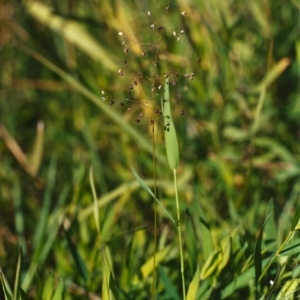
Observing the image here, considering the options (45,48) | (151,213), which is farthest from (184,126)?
(45,48)

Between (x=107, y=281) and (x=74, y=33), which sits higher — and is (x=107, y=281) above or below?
below

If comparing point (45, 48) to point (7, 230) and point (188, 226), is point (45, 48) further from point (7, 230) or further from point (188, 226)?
point (188, 226)

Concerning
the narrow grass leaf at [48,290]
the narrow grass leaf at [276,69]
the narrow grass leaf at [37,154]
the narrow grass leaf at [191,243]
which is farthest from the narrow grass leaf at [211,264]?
the narrow grass leaf at [37,154]

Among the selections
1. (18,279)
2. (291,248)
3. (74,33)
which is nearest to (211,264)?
(291,248)

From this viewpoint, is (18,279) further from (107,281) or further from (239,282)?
(239,282)

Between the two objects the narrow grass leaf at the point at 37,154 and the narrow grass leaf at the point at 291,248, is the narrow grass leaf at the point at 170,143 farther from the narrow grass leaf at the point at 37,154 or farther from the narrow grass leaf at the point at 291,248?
the narrow grass leaf at the point at 37,154

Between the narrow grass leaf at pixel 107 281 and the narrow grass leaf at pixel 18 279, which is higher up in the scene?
the narrow grass leaf at pixel 18 279

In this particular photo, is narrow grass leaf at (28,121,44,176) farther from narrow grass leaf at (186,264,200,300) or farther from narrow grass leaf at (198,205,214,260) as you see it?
narrow grass leaf at (186,264,200,300)

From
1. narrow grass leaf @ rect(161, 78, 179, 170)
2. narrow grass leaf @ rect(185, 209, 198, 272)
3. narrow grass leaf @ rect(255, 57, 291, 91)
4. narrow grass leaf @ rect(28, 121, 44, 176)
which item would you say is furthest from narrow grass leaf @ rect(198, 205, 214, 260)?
narrow grass leaf @ rect(28, 121, 44, 176)
